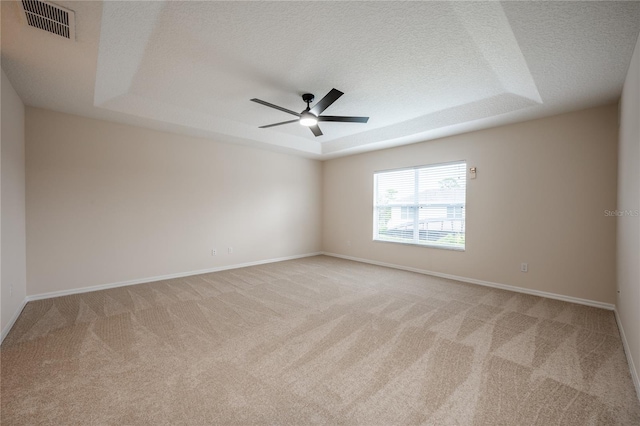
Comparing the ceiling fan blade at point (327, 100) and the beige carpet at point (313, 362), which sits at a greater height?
the ceiling fan blade at point (327, 100)

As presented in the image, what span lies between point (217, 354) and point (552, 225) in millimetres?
4476

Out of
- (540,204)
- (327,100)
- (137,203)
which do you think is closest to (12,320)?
(137,203)

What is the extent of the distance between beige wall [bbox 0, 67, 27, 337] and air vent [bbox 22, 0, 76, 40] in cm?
112

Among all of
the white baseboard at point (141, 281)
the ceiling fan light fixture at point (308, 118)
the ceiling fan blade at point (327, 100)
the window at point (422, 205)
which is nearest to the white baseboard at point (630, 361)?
the window at point (422, 205)

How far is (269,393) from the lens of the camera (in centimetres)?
180

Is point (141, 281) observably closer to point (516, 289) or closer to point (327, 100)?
point (327, 100)

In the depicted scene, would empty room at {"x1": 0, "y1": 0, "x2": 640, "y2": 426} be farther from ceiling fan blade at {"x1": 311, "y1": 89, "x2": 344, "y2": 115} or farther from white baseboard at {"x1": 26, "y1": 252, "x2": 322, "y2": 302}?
ceiling fan blade at {"x1": 311, "y1": 89, "x2": 344, "y2": 115}

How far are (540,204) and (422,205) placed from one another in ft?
5.85

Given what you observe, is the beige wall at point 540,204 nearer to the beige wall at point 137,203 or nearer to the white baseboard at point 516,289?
the white baseboard at point 516,289

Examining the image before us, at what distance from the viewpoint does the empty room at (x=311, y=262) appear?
1873 mm

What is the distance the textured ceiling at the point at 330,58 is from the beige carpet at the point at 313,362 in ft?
8.39

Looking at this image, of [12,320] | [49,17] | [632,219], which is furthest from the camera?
[12,320]

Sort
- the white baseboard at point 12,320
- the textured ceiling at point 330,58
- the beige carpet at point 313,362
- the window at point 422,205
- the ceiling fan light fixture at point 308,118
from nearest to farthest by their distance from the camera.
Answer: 1. the beige carpet at point 313,362
2. the textured ceiling at point 330,58
3. the white baseboard at point 12,320
4. the ceiling fan light fixture at point 308,118
5. the window at point 422,205

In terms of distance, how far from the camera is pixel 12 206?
2.99 meters
